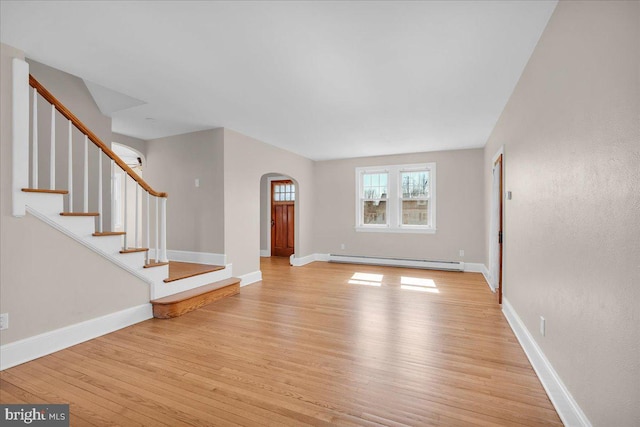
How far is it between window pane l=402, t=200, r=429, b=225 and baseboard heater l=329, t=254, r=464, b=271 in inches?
35.9

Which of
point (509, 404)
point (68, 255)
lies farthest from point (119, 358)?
point (509, 404)

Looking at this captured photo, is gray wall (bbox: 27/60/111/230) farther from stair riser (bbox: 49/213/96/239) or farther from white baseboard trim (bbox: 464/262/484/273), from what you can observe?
white baseboard trim (bbox: 464/262/484/273)

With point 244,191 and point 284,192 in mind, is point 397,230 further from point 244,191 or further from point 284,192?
point 244,191

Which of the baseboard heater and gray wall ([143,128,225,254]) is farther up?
gray wall ([143,128,225,254])

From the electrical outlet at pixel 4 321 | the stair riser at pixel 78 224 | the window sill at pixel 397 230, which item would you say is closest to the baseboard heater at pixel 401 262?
the window sill at pixel 397 230

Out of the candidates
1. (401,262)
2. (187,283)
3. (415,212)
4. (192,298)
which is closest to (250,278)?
(187,283)

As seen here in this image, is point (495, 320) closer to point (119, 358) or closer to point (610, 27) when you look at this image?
point (610, 27)

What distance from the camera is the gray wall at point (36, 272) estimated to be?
7.82 feet

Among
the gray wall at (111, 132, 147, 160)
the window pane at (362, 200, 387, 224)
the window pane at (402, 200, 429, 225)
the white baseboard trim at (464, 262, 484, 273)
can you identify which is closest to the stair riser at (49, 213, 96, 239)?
the gray wall at (111, 132, 147, 160)

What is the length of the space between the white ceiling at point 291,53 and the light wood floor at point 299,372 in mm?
2656

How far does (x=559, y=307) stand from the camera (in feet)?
6.29

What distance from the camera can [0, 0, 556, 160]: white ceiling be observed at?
2.03 m

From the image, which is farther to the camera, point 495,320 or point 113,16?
point 495,320

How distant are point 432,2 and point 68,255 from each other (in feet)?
12.3
